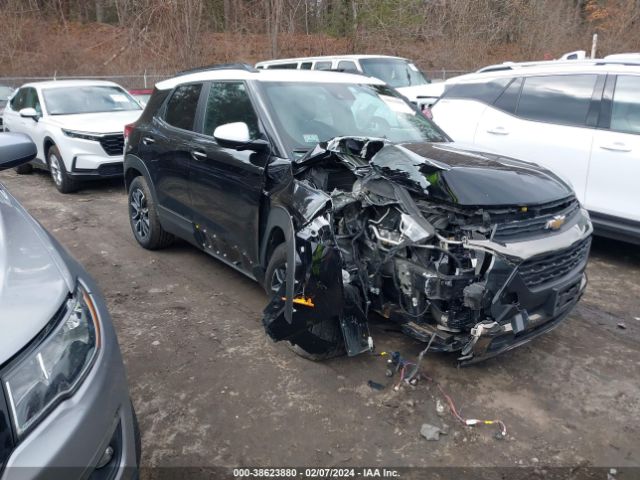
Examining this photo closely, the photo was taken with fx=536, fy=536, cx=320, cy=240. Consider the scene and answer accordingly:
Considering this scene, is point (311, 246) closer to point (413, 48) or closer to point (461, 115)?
point (461, 115)

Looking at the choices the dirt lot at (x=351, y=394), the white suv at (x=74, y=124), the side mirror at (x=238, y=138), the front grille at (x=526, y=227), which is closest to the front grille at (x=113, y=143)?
the white suv at (x=74, y=124)

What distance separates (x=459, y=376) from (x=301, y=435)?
1102 millimetres

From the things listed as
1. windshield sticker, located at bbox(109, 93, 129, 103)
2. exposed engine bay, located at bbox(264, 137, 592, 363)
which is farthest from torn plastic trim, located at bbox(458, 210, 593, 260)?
windshield sticker, located at bbox(109, 93, 129, 103)

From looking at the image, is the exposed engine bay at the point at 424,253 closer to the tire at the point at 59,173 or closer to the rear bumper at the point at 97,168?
the rear bumper at the point at 97,168

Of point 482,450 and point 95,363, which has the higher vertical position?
point 95,363

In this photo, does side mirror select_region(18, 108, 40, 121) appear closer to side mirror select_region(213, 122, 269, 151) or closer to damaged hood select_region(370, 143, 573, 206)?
side mirror select_region(213, 122, 269, 151)

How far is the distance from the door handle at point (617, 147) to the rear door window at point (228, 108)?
3.40 meters

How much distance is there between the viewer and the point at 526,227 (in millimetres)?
3023

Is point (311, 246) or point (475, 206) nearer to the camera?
point (475, 206)

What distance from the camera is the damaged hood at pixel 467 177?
2961 mm

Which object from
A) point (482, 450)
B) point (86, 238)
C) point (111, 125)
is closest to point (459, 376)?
point (482, 450)

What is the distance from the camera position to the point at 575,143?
5.32 metres

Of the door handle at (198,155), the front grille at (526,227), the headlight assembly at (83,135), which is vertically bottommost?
the headlight assembly at (83,135)

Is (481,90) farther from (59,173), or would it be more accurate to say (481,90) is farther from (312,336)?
(59,173)
